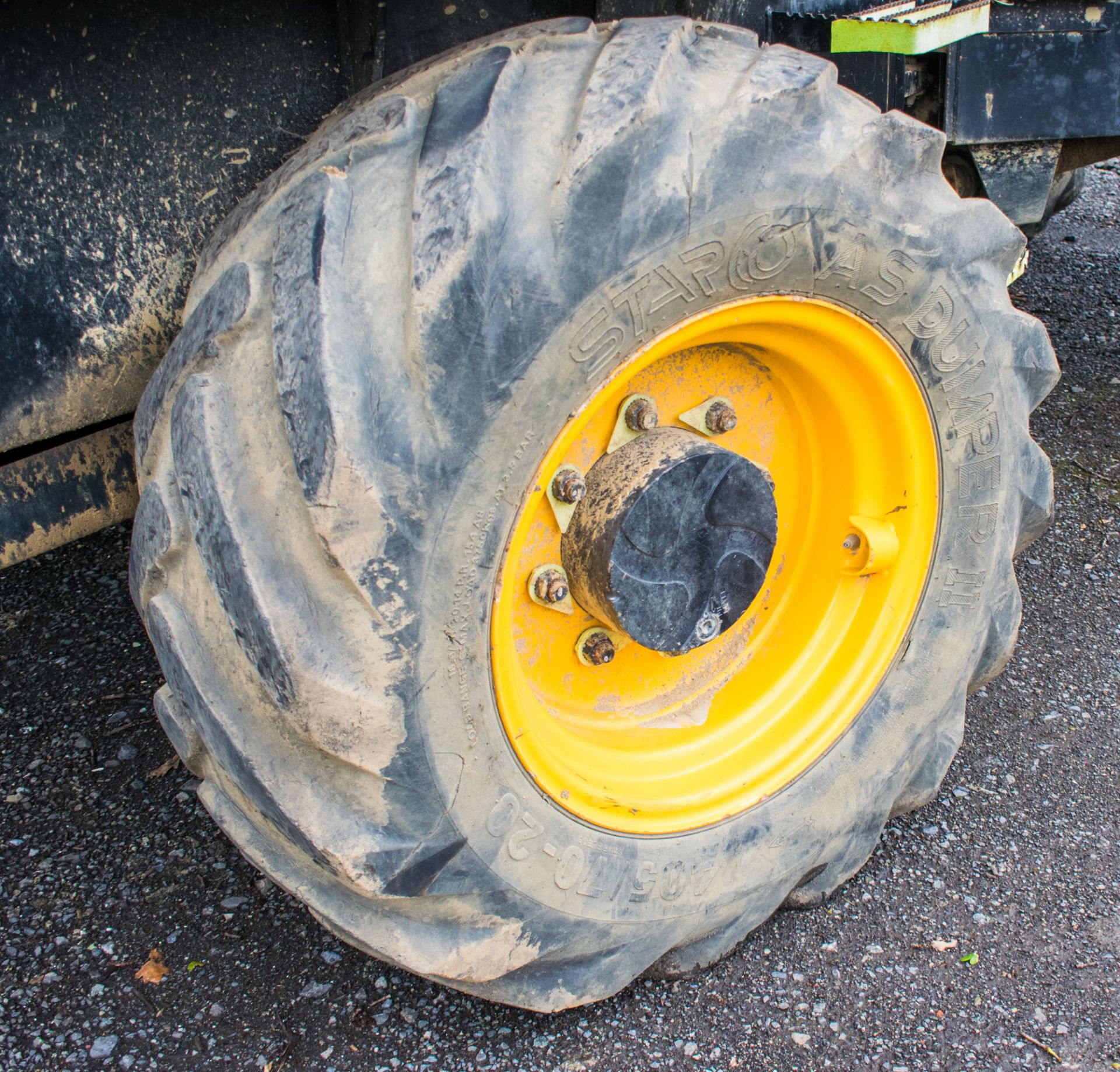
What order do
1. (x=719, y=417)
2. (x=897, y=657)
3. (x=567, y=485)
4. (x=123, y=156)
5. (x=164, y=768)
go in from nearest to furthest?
(x=123, y=156)
(x=567, y=485)
(x=719, y=417)
(x=897, y=657)
(x=164, y=768)

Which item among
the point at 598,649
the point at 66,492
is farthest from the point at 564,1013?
the point at 66,492

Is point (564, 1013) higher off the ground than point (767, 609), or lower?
lower

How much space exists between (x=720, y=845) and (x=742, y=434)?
62cm

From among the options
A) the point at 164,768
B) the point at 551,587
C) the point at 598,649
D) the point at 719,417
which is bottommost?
the point at 164,768

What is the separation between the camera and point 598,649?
1.59m

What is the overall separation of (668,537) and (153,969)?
1042 mm

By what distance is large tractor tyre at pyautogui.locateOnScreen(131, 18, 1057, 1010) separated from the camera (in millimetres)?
1135

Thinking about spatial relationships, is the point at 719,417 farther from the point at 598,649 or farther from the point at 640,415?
the point at 598,649

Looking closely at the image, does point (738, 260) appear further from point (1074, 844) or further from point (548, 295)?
point (1074, 844)

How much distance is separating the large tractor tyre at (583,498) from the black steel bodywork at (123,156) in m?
0.11

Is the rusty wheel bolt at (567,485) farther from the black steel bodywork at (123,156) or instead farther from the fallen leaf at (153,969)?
the fallen leaf at (153,969)

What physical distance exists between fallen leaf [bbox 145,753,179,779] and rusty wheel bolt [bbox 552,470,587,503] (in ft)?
3.43

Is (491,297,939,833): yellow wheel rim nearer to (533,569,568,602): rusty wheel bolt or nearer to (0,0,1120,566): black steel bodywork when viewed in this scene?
(533,569,568,602): rusty wheel bolt

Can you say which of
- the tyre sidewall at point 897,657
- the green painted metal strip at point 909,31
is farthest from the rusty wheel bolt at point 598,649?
the green painted metal strip at point 909,31
